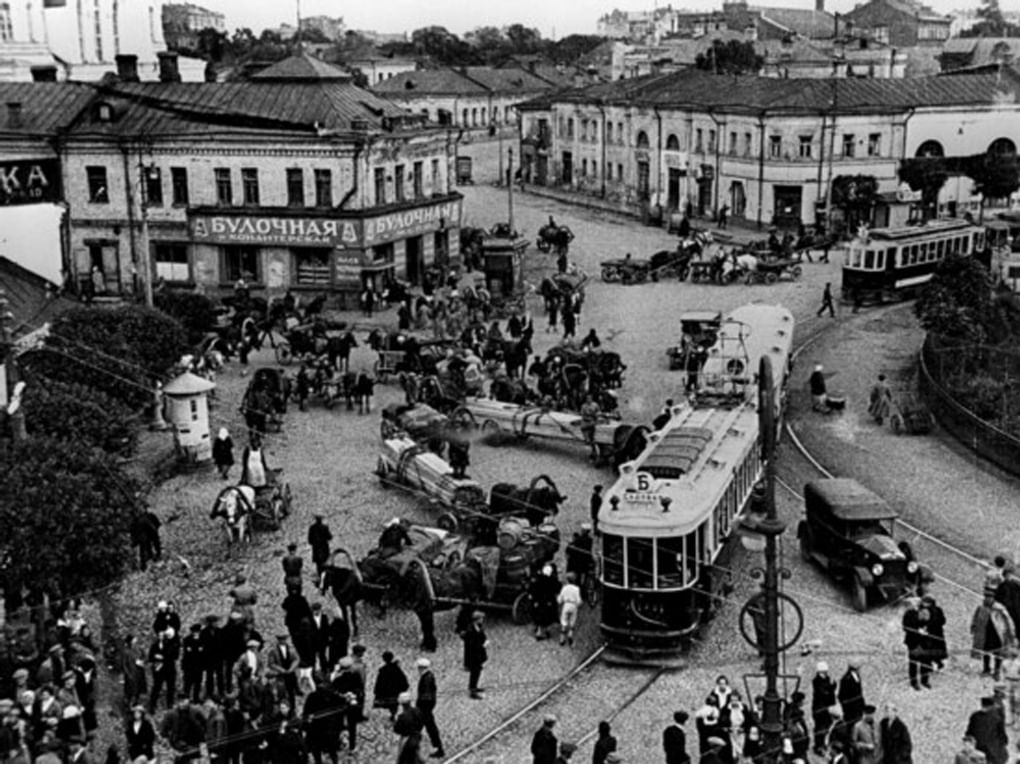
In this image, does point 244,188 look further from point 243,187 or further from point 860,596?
point 860,596

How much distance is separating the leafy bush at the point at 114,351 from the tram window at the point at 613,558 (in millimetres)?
14164

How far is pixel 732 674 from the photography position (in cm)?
1992

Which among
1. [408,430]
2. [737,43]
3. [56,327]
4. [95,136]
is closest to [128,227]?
[95,136]

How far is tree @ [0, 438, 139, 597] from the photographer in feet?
64.0

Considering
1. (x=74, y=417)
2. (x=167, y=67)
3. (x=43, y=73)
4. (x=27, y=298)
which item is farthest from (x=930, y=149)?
(x=74, y=417)

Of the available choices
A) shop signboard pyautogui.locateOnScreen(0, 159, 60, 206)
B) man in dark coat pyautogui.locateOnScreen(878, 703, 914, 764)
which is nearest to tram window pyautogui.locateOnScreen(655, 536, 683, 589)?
man in dark coat pyautogui.locateOnScreen(878, 703, 914, 764)

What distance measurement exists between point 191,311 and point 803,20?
10718 centimetres

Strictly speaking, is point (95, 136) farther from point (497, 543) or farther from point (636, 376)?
point (497, 543)

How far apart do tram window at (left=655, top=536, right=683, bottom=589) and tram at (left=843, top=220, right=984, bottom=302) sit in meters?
29.7

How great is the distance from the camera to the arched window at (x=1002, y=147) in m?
68.2

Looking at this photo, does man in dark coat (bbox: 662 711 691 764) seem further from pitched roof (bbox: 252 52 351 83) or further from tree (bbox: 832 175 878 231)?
tree (bbox: 832 175 878 231)

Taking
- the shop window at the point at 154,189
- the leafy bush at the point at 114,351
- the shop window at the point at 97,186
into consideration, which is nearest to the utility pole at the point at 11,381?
the leafy bush at the point at 114,351

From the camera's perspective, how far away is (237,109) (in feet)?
166

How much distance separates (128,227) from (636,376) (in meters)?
21.0
